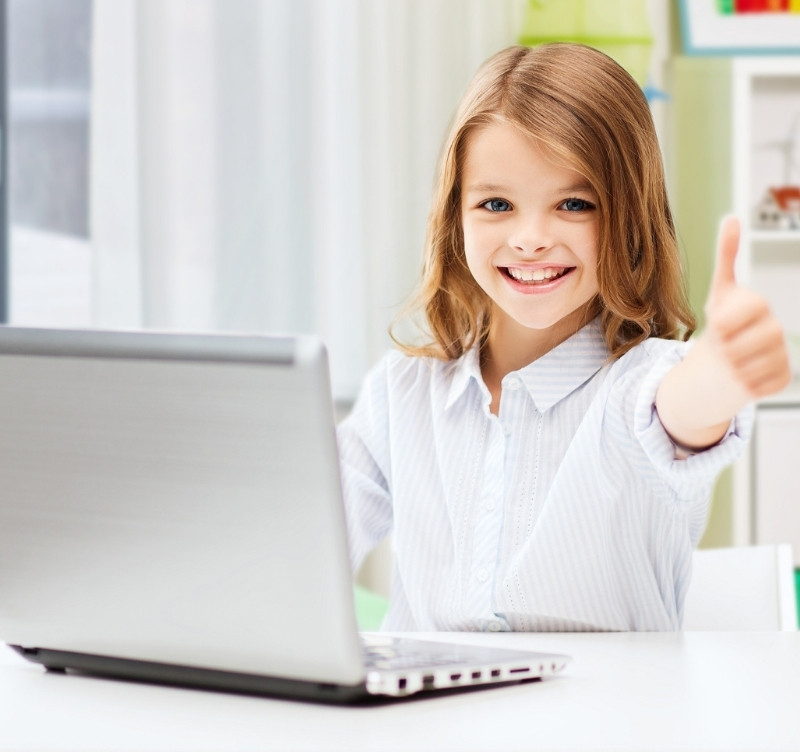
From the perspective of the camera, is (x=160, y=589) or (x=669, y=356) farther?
(x=669, y=356)

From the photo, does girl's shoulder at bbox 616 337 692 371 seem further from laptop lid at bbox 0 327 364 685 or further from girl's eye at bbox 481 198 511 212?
laptop lid at bbox 0 327 364 685

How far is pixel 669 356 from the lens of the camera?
0.96 meters

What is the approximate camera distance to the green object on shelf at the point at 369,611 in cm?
185

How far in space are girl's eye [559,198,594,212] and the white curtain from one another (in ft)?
5.35

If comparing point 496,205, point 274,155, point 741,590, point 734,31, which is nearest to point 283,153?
point 274,155

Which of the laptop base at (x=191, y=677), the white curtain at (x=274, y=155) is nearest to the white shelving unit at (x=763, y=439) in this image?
the white curtain at (x=274, y=155)

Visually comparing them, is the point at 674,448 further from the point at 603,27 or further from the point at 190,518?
the point at 603,27

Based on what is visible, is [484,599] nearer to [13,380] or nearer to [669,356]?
[669,356]

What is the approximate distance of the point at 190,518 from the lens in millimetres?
640

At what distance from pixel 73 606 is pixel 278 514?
18 cm

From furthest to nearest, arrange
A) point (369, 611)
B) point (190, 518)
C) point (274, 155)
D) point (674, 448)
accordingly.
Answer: point (274, 155) → point (369, 611) → point (674, 448) → point (190, 518)

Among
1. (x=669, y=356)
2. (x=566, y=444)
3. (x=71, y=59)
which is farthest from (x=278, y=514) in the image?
(x=71, y=59)

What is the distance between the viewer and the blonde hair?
1060mm

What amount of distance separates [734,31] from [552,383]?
6.37ft
